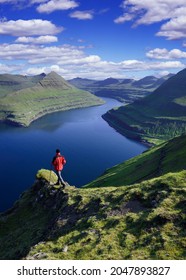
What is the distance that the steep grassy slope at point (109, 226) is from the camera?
32688 millimetres

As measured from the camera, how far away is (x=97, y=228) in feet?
128

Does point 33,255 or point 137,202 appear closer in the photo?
point 33,255

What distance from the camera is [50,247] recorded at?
3728 centimetres

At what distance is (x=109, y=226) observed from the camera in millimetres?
38562

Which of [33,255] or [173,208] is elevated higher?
[173,208]

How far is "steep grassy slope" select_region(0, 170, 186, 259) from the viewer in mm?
32688

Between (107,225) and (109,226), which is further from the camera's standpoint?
(107,225)

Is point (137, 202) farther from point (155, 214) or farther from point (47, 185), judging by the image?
point (47, 185)
